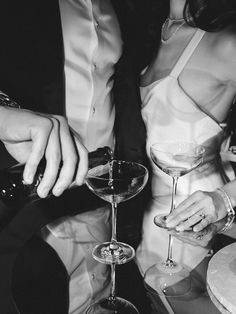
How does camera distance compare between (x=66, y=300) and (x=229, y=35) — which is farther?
(x=229, y=35)

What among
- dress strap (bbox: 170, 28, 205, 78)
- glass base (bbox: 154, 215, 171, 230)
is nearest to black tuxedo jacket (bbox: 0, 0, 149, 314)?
glass base (bbox: 154, 215, 171, 230)

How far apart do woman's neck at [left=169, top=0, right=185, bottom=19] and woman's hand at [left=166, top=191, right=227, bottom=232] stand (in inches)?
43.1

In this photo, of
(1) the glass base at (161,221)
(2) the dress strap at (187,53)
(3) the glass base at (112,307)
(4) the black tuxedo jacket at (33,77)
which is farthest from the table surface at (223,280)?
(2) the dress strap at (187,53)

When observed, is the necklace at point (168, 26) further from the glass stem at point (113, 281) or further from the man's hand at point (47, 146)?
the glass stem at point (113, 281)

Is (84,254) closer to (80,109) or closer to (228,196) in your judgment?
(228,196)

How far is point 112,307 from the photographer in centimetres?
76

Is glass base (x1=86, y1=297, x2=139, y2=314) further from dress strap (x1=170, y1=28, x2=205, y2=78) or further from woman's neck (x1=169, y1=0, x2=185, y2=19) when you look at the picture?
woman's neck (x1=169, y1=0, x2=185, y2=19)

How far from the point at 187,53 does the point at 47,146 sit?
1229 mm

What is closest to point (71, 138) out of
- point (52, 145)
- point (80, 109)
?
point (52, 145)

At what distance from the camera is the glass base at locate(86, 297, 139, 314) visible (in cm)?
75

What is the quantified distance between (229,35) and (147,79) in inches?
20.6

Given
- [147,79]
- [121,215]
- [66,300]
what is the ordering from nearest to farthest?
[66,300] < [121,215] < [147,79]

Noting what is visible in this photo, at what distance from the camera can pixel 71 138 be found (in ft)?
2.92

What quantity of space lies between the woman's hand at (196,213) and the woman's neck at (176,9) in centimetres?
110
